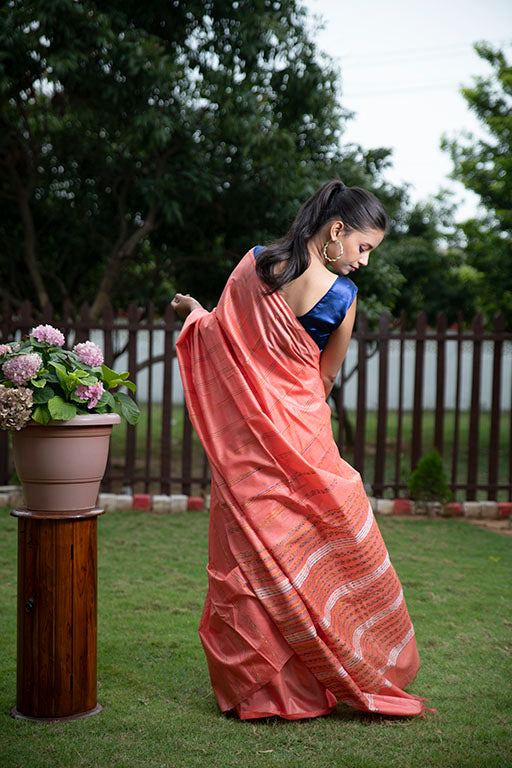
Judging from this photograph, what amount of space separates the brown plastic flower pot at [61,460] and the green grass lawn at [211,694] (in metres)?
0.77

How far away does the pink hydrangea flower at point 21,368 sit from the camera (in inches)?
92.1

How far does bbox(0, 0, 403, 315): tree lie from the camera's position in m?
6.25

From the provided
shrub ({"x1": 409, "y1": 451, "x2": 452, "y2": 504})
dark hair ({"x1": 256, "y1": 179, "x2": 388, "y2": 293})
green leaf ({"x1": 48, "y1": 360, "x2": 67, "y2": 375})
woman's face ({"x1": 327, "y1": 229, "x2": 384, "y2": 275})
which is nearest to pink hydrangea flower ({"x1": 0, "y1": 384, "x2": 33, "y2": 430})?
green leaf ({"x1": 48, "y1": 360, "x2": 67, "y2": 375})

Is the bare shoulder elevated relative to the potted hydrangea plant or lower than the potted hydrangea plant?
elevated

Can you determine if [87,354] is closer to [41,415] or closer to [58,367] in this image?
[58,367]

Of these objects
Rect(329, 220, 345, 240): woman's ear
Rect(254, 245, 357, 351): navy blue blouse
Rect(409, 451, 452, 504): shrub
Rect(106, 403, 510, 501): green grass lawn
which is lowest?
Rect(106, 403, 510, 501): green grass lawn

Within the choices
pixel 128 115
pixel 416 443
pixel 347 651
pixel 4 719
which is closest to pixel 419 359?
pixel 416 443

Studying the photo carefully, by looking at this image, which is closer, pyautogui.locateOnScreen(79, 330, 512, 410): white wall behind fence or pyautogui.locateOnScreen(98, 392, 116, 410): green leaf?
pyautogui.locateOnScreen(98, 392, 116, 410): green leaf

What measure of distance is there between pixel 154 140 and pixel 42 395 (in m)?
4.48

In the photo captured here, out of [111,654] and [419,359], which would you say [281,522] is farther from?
[419,359]

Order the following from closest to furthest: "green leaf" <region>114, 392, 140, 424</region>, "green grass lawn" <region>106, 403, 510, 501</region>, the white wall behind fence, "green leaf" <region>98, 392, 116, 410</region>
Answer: "green leaf" <region>98, 392, 116, 410</region> → "green leaf" <region>114, 392, 140, 424</region> → "green grass lawn" <region>106, 403, 510, 501</region> → the white wall behind fence

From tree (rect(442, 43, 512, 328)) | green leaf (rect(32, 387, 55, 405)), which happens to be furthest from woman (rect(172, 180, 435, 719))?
tree (rect(442, 43, 512, 328))

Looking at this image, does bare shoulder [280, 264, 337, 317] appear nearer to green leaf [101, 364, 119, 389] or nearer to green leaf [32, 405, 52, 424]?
green leaf [101, 364, 119, 389]

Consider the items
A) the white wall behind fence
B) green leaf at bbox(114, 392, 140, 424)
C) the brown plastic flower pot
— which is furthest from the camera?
the white wall behind fence
